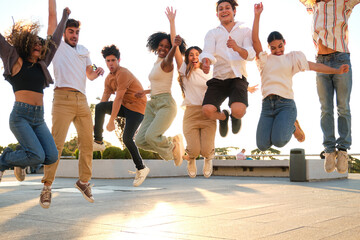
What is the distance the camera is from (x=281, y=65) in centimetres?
539

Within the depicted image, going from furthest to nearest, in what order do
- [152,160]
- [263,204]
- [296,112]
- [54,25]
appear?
[152,160] < [263,204] < [296,112] < [54,25]

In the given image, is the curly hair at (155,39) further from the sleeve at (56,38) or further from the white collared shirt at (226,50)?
the sleeve at (56,38)

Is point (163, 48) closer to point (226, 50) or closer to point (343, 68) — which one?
point (226, 50)

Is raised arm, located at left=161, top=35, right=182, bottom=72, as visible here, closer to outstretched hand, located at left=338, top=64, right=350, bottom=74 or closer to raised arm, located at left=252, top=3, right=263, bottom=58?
raised arm, located at left=252, top=3, right=263, bottom=58

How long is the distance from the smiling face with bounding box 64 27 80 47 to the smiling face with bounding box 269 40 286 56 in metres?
2.53

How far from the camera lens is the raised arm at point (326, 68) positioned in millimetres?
5066

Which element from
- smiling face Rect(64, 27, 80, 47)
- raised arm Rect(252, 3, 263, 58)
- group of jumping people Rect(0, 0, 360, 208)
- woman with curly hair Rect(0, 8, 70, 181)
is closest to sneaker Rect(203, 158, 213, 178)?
group of jumping people Rect(0, 0, 360, 208)

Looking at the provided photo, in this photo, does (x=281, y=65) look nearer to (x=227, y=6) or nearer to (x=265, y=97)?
(x=265, y=97)

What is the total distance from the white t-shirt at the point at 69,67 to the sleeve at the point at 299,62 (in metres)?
2.74

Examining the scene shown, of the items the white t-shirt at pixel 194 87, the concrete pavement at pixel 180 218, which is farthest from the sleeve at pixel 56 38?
the concrete pavement at pixel 180 218

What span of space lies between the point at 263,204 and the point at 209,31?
6.31m

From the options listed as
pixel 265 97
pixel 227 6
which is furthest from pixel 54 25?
pixel 265 97

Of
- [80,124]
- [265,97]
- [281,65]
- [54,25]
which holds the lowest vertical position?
[80,124]

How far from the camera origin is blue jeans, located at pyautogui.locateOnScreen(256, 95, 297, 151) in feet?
17.4
